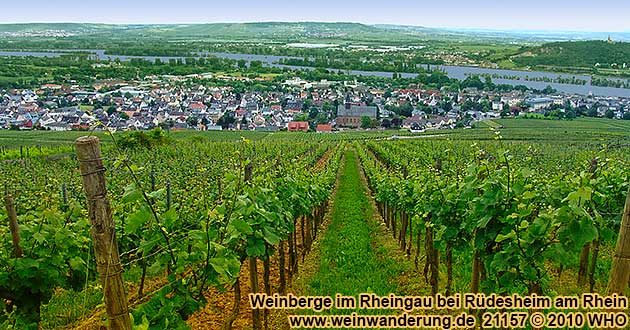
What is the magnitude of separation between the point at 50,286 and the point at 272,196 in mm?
2571

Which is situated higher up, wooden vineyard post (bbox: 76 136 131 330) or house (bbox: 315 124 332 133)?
wooden vineyard post (bbox: 76 136 131 330)

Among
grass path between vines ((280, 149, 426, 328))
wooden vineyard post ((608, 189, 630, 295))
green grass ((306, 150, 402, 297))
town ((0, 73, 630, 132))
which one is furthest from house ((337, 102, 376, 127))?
wooden vineyard post ((608, 189, 630, 295))

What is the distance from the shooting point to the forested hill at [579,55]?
13362 centimetres

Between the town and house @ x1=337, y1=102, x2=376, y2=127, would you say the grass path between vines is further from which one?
house @ x1=337, y1=102, x2=376, y2=127

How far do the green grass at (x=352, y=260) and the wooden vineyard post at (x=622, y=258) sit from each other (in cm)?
402

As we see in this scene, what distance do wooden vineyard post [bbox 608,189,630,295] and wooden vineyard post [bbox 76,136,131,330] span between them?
3386mm

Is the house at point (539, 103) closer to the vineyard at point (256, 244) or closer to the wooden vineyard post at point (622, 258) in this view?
the vineyard at point (256, 244)

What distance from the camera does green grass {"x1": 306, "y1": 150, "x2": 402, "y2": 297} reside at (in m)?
8.11

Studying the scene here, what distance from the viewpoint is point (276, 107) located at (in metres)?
94.1

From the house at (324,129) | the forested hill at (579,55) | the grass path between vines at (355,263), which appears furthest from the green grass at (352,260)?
the forested hill at (579,55)

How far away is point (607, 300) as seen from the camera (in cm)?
372

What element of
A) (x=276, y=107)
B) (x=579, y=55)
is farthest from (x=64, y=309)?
(x=579, y=55)

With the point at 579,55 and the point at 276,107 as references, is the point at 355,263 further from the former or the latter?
the point at 579,55

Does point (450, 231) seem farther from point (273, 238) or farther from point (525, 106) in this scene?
point (525, 106)
